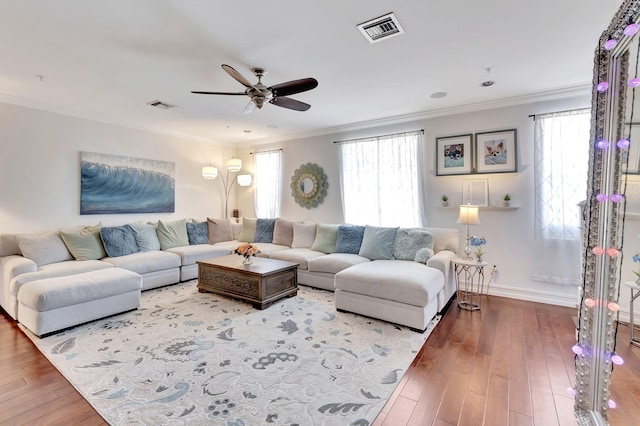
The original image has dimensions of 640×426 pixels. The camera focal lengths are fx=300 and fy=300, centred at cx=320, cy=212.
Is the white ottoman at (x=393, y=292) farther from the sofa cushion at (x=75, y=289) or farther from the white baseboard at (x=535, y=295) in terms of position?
the sofa cushion at (x=75, y=289)

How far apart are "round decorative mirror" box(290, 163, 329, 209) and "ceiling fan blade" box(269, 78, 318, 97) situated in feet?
9.43

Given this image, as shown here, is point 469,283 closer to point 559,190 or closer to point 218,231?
point 559,190

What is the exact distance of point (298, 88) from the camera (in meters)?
2.72

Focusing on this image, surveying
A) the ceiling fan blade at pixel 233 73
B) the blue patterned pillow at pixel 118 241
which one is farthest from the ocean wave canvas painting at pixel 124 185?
the ceiling fan blade at pixel 233 73

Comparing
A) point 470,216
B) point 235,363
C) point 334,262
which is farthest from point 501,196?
point 235,363

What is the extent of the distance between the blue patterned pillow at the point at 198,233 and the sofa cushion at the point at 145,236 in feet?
1.93

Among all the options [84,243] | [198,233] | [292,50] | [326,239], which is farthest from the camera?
[198,233]

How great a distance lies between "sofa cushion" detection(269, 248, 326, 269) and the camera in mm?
4473

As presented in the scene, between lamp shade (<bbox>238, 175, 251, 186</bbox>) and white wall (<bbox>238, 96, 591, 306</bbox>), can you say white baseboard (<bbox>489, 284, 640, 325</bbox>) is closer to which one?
white wall (<bbox>238, 96, 591, 306</bbox>)

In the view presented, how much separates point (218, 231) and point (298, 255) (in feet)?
6.51

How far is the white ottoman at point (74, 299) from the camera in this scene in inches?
107

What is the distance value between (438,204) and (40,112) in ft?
19.1

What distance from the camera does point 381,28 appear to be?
2.35 meters

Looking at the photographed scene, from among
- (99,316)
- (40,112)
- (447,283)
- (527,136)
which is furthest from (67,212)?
(527,136)
